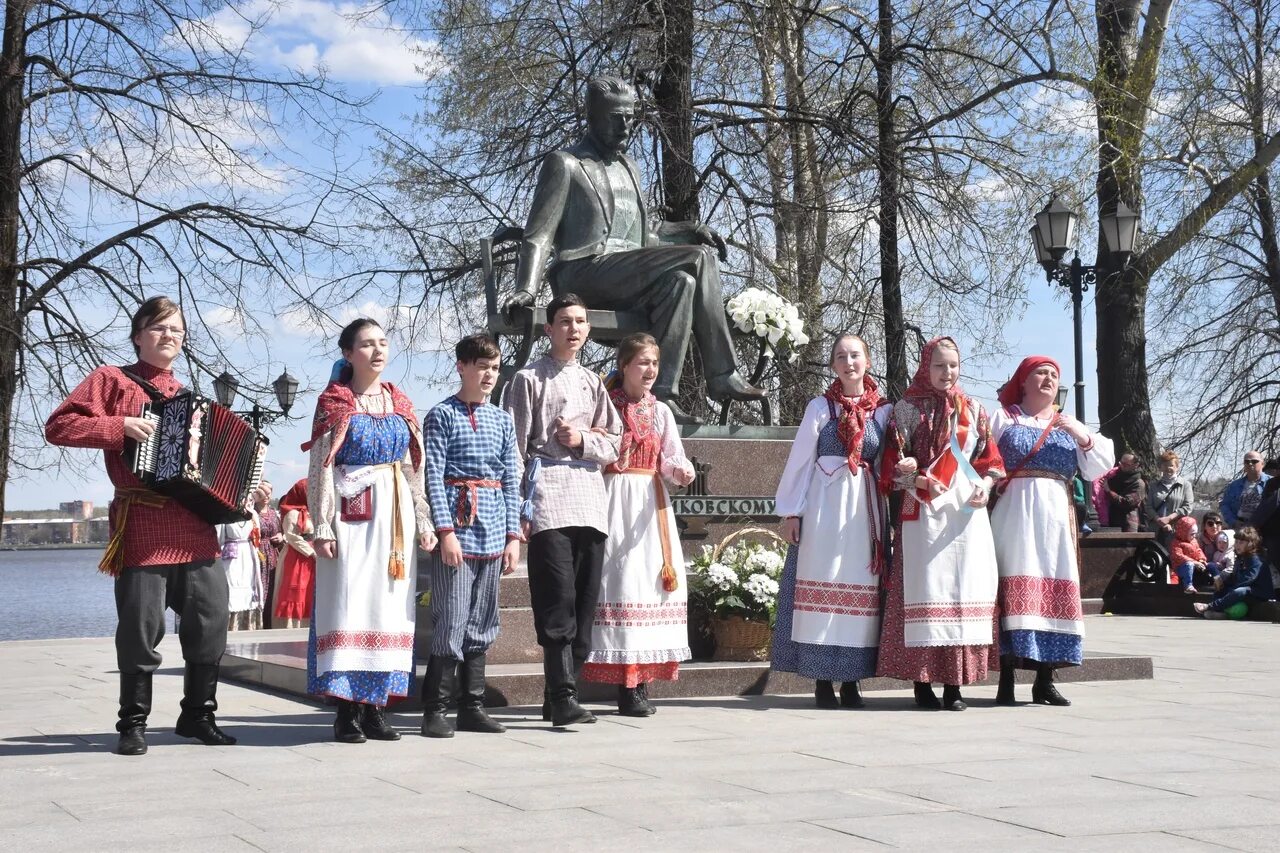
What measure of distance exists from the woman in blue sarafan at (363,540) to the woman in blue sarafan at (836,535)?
1909mm

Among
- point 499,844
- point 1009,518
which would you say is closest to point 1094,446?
point 1009,518

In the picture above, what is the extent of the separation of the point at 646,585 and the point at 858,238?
11.3 meters

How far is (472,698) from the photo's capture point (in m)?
6.54

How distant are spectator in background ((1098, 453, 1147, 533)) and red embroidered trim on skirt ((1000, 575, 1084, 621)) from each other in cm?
977

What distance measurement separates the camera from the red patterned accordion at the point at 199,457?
5.87 m

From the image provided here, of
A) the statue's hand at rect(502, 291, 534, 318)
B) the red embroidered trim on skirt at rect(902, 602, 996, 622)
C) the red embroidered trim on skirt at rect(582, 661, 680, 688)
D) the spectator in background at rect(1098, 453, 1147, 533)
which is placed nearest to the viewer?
the red embroidered trim on skirt at rect(582, 661, 680, 688)

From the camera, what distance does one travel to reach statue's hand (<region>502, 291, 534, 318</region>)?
9180 mm

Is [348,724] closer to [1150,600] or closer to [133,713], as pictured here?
[133,713]

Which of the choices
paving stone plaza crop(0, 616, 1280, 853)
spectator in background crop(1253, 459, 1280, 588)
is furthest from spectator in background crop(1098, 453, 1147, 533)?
paving stone plaza crop(0, 616, 1280, 853)

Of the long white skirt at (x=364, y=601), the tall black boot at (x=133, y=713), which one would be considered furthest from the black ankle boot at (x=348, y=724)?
the tall black boot at (x=133, y=713)

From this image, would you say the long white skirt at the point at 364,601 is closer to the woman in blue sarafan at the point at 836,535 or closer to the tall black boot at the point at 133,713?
the tall black boot at the point at 133,713

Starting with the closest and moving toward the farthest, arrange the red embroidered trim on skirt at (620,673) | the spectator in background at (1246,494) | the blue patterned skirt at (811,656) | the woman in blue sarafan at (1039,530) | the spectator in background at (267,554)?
the red embroidered trim on skirt at (620,673)
the blue patterned skirt at (811,656)
the woman in blue sarafan at (1039,530)
the spectator in background at (1246,494)
the spectator in background at (267,554)

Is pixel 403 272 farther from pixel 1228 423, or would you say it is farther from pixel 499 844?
pixel 499 844

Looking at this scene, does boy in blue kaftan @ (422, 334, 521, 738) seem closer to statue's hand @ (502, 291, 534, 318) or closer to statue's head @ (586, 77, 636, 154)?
statue's hand @ (502, 291, 534, 318)
